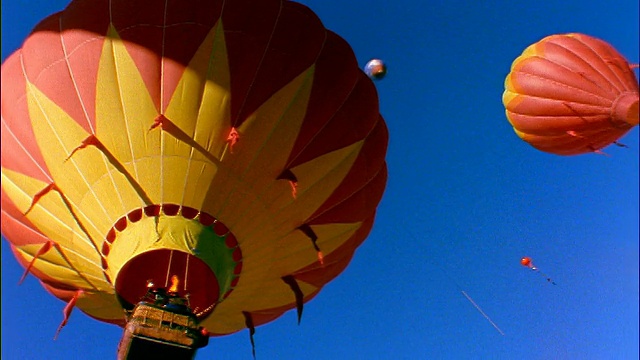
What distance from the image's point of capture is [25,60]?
6.58 metres

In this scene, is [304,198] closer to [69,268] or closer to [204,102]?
[204,102]

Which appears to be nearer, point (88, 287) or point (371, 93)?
point (88, 287)

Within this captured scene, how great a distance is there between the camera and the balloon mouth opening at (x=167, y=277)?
20.0 feet

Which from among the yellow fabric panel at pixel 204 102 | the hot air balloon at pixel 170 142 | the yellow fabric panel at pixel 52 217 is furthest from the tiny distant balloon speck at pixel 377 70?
the yellow fabric panel at pixel 52 217

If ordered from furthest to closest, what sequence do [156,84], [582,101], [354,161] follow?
[582,101] → [354,161] → [156,84]

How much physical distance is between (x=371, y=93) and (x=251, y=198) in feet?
6.35

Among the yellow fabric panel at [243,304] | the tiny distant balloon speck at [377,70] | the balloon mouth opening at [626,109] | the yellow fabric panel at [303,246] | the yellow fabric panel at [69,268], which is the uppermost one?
the tiny distant balloon speck at [377,70]

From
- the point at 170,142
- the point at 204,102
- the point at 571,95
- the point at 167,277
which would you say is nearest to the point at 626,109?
the point at 571,95

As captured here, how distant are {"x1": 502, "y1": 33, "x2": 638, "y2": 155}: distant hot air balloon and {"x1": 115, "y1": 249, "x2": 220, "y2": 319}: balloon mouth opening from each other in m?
6.16

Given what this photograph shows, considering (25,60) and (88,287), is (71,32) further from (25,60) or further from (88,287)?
(88,287)

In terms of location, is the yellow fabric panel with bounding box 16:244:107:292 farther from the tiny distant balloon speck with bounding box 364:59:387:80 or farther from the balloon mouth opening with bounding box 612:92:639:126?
the balloon mouth opening with bounding box 612:92:639:126

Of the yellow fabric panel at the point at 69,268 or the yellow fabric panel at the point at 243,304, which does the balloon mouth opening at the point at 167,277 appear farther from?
the yellow fabric panel at the point at 243,304

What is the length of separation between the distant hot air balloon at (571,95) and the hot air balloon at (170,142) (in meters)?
4.44

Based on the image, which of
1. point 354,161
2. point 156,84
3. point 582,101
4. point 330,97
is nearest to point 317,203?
point 354,161
